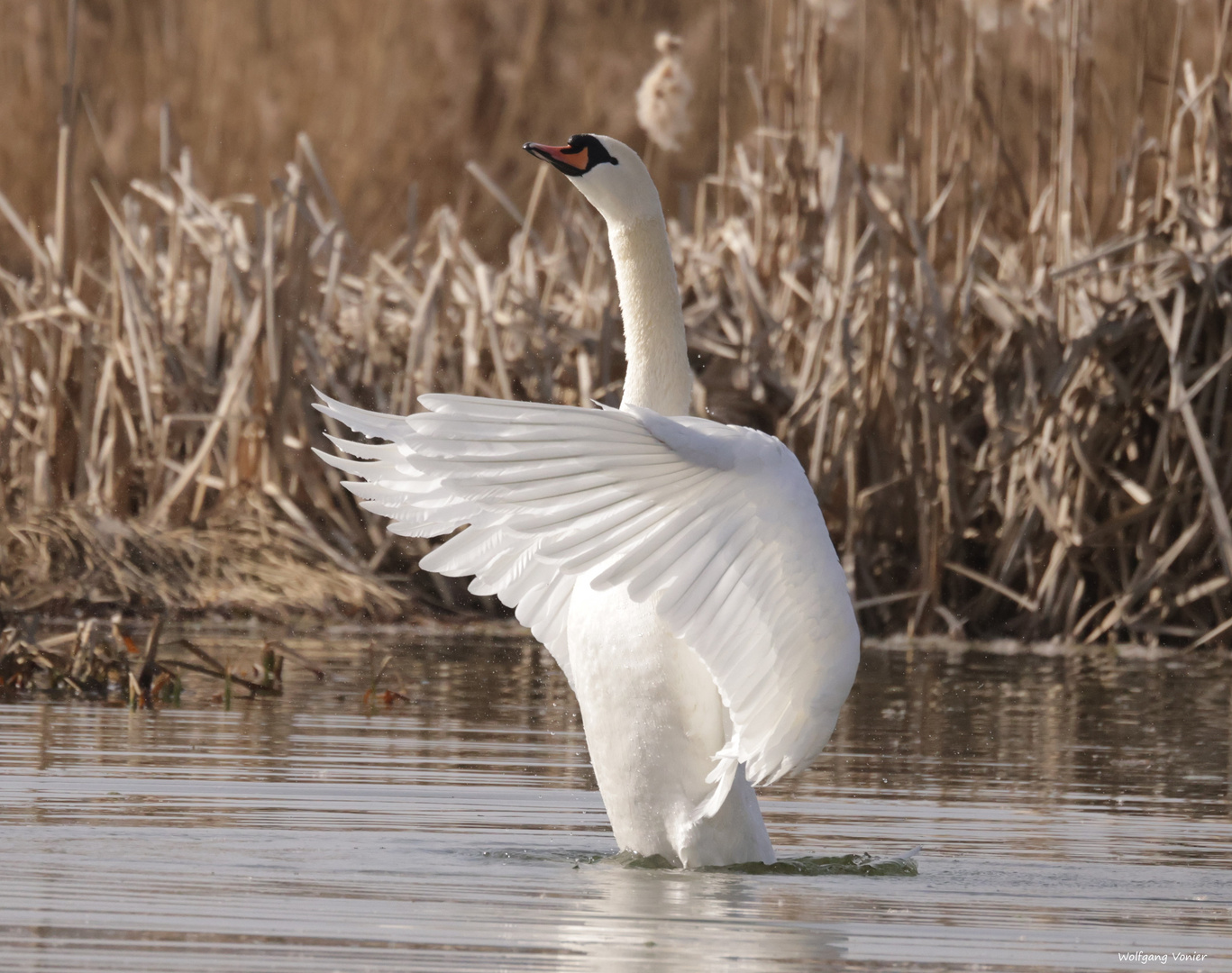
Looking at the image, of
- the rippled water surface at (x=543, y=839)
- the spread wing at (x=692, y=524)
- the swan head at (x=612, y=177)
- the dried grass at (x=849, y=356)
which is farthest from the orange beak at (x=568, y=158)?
the dried grass at (x=849, y=356)

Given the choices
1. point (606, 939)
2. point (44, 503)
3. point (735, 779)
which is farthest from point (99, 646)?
point (606, 939)

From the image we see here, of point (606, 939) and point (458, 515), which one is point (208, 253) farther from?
point (606, 939)

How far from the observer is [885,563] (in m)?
10.1

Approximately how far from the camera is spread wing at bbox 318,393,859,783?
4121 mm

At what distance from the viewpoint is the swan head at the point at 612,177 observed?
5637 mm

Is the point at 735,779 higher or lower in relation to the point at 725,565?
lower

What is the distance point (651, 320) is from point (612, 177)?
0.39 meters

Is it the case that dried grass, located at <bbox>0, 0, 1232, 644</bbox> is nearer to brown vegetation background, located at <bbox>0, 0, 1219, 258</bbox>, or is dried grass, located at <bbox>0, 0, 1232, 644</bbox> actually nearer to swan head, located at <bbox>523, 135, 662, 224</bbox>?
brown vegetation background, located at <bbox>0, 0, 1219, 258</bbox>

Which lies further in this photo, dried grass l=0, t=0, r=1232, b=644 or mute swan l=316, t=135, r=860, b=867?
dried grass l=0, t=0, r=1232, b=644

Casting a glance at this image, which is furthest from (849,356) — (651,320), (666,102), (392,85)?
(392,85)

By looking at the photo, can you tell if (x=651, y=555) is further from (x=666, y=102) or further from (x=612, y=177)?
(x=666, y=102)

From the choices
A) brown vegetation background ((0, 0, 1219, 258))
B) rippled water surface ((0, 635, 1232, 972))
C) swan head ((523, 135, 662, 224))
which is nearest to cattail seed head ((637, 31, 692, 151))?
brown vegetation background ((0, 0, 1219, 258))

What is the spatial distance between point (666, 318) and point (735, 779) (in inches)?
44.6

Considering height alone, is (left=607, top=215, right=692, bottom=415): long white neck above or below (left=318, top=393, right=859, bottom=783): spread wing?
above
